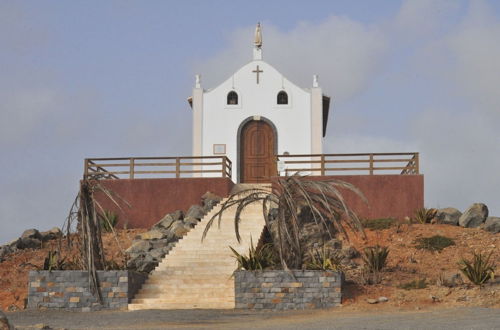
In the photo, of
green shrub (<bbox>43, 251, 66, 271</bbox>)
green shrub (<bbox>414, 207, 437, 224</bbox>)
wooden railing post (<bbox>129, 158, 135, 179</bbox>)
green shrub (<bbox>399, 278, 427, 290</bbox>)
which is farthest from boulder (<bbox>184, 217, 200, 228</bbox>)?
green shrub (<bbox>399, 278, 427, 290</bbox>)

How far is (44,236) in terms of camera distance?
31141mm

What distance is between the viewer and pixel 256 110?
36344mm

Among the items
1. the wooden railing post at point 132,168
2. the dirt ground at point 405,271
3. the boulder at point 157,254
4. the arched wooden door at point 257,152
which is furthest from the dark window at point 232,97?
the boulder at point 157,254

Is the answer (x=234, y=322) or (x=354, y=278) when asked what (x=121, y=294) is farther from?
(x=354, y=278)

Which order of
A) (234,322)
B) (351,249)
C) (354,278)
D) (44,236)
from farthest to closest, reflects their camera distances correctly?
(44,236) → (351,249) → (354,278) → (234,322)

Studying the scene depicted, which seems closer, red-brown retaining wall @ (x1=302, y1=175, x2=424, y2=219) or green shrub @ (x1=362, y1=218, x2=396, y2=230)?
green shrub @ (x1=362, y1=218, x2=396, y2=230)

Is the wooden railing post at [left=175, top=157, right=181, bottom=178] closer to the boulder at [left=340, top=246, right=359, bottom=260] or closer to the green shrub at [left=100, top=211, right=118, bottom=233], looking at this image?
the green shrub at [left=100, top=211, right=118, bottom=233]

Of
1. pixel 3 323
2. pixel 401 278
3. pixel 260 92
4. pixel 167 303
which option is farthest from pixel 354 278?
pixel 260 92

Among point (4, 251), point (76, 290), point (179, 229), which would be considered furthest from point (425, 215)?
point (4, 251)

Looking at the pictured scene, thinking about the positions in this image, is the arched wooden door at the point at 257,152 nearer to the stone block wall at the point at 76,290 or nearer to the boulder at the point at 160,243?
the boulder at the point at 160,243

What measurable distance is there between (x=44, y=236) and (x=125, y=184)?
359 centimetres

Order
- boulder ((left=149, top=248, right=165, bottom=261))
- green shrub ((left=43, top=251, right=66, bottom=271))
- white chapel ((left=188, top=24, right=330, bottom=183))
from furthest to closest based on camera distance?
1. white chapel ((left=188, top=24, right=330, bottom=183))
2. boulder ((left=149, top=248, right=165, bottom=261))
3. green shrub ((left=43, top=251, right=66, bottom=271))

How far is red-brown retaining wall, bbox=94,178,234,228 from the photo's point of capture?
3209 cm

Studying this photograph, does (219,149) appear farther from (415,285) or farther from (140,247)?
(415,285)
